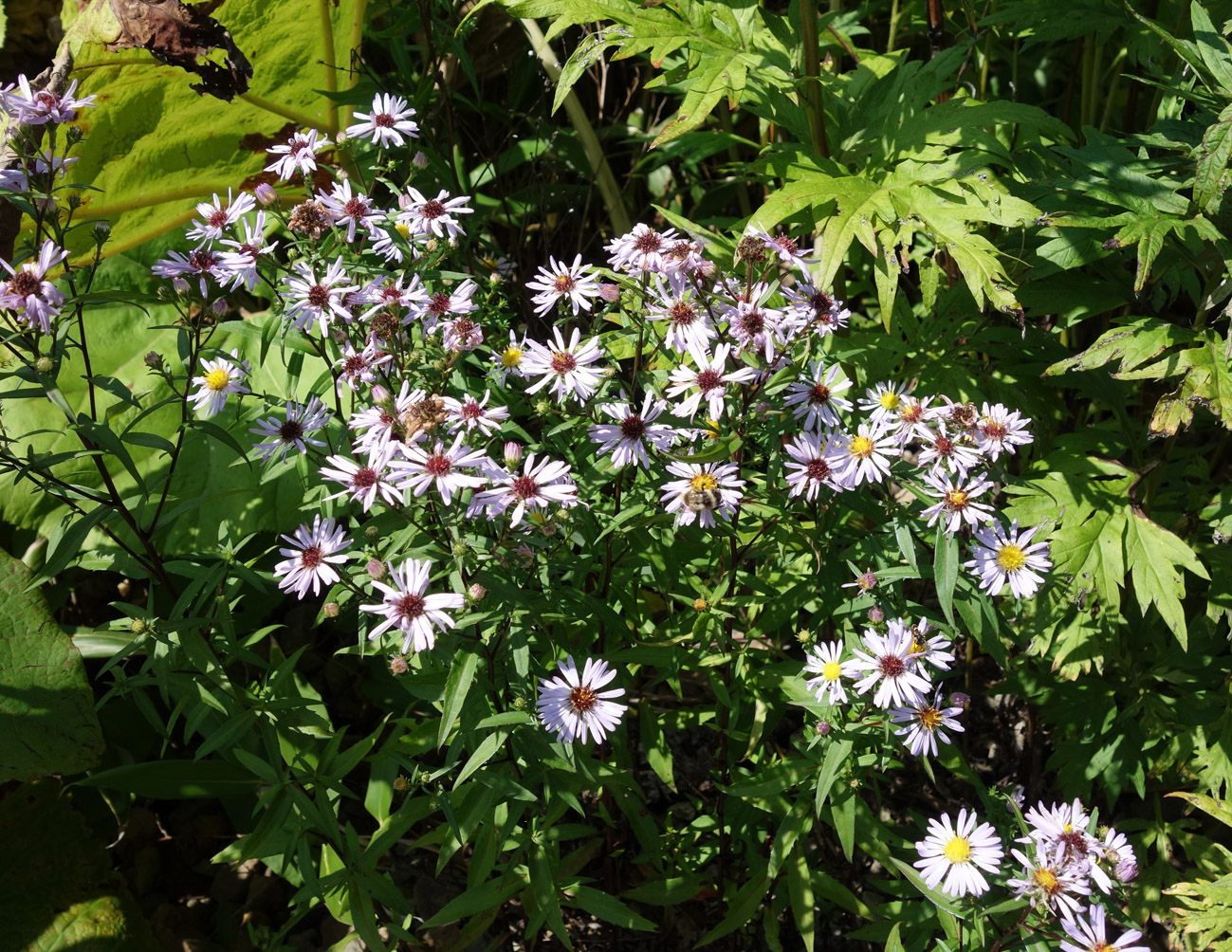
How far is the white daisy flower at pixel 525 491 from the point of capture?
5.50 feet

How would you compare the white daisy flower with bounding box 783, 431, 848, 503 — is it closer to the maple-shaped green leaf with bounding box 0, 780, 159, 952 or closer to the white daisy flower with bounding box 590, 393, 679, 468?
the white daisy flower with bounding box 590, 393, 679, 468

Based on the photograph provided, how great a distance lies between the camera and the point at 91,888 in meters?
2.50

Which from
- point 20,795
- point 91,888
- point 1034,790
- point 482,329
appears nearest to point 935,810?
point 1034,790

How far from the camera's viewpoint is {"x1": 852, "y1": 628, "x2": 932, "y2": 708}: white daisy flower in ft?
6.01

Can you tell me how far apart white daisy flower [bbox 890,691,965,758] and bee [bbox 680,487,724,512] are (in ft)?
1.96

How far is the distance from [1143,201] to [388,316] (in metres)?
1.66

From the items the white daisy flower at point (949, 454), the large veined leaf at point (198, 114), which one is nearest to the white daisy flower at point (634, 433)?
the white daisy flower at point (949, 454)

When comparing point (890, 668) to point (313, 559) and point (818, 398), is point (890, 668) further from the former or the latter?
point (313, 559)

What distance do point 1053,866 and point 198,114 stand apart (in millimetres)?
3076

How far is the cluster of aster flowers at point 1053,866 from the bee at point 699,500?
2.69 ft

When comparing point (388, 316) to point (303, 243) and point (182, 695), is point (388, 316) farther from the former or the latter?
point (182, 695)

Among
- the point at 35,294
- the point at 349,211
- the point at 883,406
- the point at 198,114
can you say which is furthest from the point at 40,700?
the point at 883,406

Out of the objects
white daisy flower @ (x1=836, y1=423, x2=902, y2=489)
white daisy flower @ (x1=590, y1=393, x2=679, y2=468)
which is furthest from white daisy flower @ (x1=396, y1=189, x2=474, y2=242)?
white daisy flower @ (x1=836, y1=423, x2=902, y2=489)

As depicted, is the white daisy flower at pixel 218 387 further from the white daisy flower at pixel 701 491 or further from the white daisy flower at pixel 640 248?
the white daisy flower at pixel 701 491
